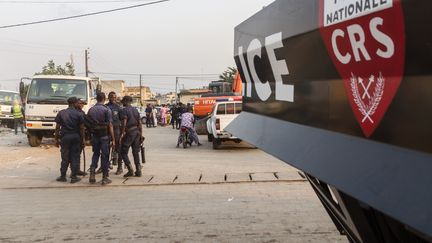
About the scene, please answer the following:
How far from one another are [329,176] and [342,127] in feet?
0.65

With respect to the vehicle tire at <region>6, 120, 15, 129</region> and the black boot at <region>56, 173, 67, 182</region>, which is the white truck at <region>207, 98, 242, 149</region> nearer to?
the black boot at <region>56, 173, 67, 182</region>

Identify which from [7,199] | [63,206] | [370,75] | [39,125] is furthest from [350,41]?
[39,125]

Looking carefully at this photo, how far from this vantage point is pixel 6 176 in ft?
34.0

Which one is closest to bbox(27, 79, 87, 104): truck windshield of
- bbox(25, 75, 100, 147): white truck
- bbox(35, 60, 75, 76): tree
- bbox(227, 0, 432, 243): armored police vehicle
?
bbox(25, 75, 100, 147): white truck

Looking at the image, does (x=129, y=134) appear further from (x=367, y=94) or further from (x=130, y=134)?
(x=367, y=94)

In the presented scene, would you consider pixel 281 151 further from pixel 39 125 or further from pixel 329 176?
pixel 39 125

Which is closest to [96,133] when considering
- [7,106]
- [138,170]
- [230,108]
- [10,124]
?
[138,170]

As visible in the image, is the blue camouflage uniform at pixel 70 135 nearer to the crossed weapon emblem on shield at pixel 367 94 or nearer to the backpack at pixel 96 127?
the backpack at pixel 96 127

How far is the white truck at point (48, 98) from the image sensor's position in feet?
53.9

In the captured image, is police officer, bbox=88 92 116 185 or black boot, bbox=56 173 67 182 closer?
police officer, bbox=88 92 116 185

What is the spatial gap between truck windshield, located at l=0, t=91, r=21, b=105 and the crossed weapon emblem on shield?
28.6 meters

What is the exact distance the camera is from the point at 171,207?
693 cm

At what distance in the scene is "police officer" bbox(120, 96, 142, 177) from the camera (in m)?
9.70

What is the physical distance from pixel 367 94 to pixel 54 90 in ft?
54.1
